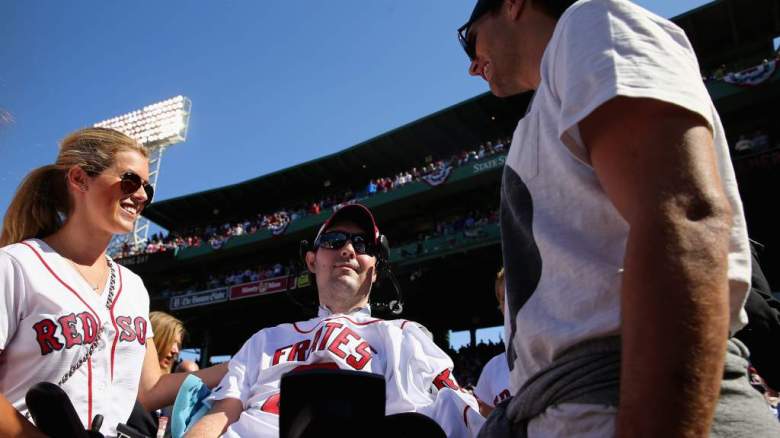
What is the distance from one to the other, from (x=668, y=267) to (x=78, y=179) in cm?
249

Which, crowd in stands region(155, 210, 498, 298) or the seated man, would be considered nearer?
the seated man

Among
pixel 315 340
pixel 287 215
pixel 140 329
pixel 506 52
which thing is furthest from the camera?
pixel 287 215

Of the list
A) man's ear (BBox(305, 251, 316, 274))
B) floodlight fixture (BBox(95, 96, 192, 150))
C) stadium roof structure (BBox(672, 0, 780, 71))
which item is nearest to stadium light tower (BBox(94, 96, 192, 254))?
floodlight fixture (BBox(95, 96, 192, 150))

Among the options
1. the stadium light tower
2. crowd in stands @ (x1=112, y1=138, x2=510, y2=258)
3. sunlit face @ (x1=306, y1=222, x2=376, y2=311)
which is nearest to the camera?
sunlit face @ (x1=306, y1=222, x2=376, y2=311)

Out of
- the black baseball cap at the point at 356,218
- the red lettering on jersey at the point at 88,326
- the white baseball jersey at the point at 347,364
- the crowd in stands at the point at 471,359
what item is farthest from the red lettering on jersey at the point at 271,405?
the crowd in stands at the point at 471,359

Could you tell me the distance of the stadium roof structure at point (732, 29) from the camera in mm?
19484

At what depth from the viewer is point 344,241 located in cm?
308

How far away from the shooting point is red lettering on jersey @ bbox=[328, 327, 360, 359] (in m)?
2.55

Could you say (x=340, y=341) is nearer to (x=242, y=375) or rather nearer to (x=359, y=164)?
(x=242, y=375)

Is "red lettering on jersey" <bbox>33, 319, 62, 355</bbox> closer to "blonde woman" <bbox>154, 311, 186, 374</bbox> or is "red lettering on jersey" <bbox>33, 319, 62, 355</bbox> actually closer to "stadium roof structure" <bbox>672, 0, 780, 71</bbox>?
"blonde woman" <bbox>154, 311, 186, 374</bbox>

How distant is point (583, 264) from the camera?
1.01m

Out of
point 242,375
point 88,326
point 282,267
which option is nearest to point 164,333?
point 242,375

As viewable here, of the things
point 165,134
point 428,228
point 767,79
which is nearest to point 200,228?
point 165,134

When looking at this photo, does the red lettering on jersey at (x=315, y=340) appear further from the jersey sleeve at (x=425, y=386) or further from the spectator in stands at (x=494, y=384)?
the spectator in stands at (x=494, y=384)
